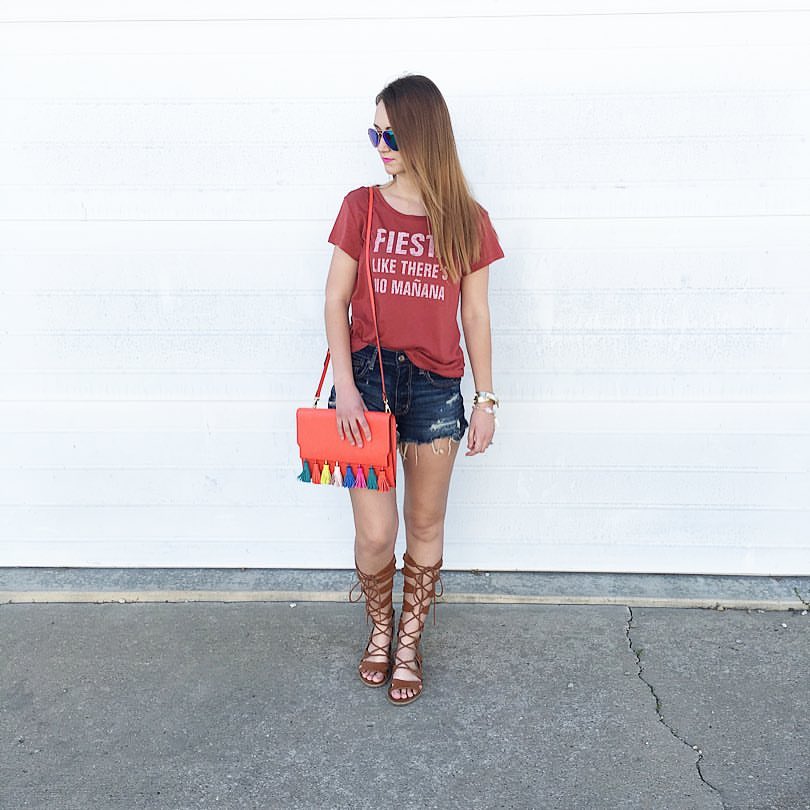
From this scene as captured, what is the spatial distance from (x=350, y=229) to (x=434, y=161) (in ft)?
0.98

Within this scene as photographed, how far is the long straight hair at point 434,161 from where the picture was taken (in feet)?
7.26

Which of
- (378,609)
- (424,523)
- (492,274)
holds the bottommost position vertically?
(378,609)

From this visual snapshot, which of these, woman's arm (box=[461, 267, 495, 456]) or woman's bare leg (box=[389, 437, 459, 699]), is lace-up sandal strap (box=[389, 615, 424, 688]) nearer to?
woman's bare leg (box=[389, 437, 459, 699])

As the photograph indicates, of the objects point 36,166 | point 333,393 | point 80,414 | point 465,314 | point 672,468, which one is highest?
point 36,166

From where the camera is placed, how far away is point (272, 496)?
3.25 m

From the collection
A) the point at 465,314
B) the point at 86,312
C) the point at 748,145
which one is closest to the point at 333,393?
the point at 465,314

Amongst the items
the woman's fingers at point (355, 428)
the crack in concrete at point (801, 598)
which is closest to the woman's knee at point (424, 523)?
the woman's fingers at point (355, 428)

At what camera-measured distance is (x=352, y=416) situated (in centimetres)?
231

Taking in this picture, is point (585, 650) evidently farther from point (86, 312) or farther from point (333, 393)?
point (86, 312)

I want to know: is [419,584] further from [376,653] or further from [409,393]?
[409,393]

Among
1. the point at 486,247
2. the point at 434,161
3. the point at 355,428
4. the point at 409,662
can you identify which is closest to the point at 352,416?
the point at 355,428

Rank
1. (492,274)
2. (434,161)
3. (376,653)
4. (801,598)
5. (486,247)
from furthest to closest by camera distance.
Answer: (801,598), (492,274), (376,653), (486,247), (434,161)

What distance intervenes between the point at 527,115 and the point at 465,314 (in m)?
0.85

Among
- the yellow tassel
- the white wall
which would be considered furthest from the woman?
the white wall
